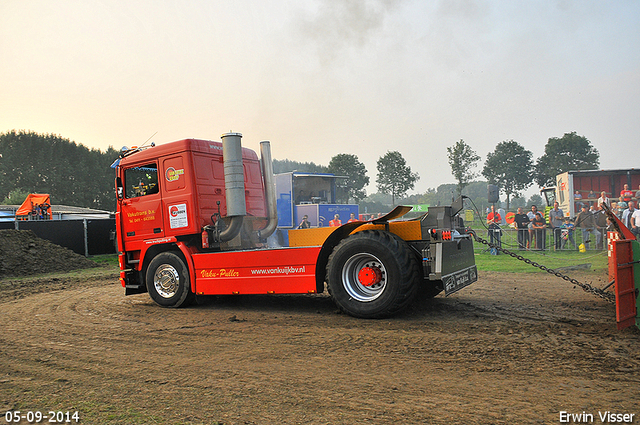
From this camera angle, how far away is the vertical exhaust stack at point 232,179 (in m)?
7.30

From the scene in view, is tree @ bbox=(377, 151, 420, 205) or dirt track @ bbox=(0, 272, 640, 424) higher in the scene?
tree @ bbox=(377, 151, 420, 205)

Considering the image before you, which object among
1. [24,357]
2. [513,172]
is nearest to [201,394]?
[24,357]

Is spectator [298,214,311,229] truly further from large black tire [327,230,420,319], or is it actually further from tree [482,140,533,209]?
tree [482,140,533,209]

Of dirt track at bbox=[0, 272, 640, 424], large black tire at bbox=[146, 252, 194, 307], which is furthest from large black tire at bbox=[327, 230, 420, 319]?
large black tire at bbox=[146, 252, 194, 307]

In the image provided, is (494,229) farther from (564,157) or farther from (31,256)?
(564,157)

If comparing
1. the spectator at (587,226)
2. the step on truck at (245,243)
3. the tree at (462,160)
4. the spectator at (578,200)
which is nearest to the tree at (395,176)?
the tree at (462,160)

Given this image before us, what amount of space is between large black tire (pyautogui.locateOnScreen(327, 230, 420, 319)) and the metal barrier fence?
1285cm

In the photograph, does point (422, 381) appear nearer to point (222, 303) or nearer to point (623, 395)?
point (623, 395)

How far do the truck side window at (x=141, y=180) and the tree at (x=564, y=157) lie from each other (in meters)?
63.6

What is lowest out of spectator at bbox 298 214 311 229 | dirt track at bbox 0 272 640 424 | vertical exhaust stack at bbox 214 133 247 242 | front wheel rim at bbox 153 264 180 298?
dirt track at bbox 0 272 640 424

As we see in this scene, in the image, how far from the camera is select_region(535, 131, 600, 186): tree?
61250mm

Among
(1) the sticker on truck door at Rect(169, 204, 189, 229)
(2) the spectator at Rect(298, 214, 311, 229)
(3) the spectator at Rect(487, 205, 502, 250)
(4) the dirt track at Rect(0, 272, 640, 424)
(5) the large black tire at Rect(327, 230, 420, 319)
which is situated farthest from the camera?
(2) the spectator at Rect(298, 214, 311, 229)

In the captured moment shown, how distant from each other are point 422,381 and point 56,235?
55.8 ft

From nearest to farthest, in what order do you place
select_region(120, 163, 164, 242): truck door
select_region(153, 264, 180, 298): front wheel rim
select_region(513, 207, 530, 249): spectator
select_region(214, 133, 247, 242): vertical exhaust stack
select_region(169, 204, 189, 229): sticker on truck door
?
select_region(214, 133, 247, 242): vertical exhaust stack
select_region(169, 204, 189, 229): sticker on truck door
select_region(153, 264, 180, 298): front wheel rim
select_region(120, 163, 164, 242): truck door
select_region(513, 207, 530, 249): spectator
